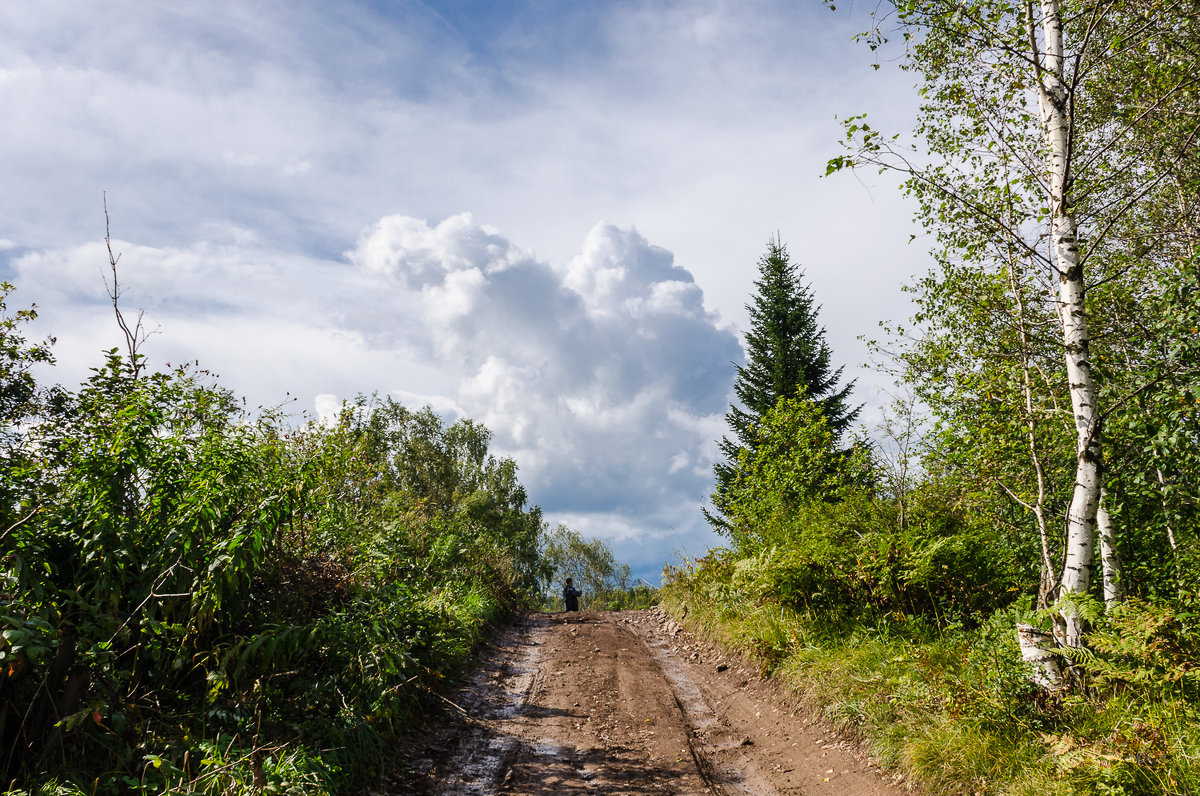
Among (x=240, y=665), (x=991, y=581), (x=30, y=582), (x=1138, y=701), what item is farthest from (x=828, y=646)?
(x=30, y=582)

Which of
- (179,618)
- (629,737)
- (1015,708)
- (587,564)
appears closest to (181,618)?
(179,618)

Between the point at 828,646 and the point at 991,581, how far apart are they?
2.18 meters

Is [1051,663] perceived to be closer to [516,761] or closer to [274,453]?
[516,761]

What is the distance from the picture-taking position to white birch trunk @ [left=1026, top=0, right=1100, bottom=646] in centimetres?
541

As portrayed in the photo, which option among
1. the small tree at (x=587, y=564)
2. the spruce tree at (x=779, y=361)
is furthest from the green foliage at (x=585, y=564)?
the spruce tree at (x=779, y=361)

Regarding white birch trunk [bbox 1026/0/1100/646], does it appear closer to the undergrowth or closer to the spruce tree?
the undergrowth

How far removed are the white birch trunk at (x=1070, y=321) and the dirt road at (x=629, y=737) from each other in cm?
251

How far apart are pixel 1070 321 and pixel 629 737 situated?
6158mm

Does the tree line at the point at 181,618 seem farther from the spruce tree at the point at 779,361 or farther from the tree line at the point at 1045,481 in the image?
the spruce tree at the point at 779,361

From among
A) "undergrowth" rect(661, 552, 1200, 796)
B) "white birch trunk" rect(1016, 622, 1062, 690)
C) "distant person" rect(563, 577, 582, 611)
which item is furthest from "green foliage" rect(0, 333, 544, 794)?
"distant person" rect(563, 577, 582, 611)

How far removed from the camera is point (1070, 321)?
18.9 feet

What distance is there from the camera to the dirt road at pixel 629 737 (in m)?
5.78

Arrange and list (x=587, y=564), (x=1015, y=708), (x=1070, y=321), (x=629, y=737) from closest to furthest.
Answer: (x=1015, y=708) < (x=1070, y=321) < (x=629, y=737) < (x=587, y=564)

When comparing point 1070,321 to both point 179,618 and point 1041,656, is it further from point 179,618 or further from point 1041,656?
point 179,618
